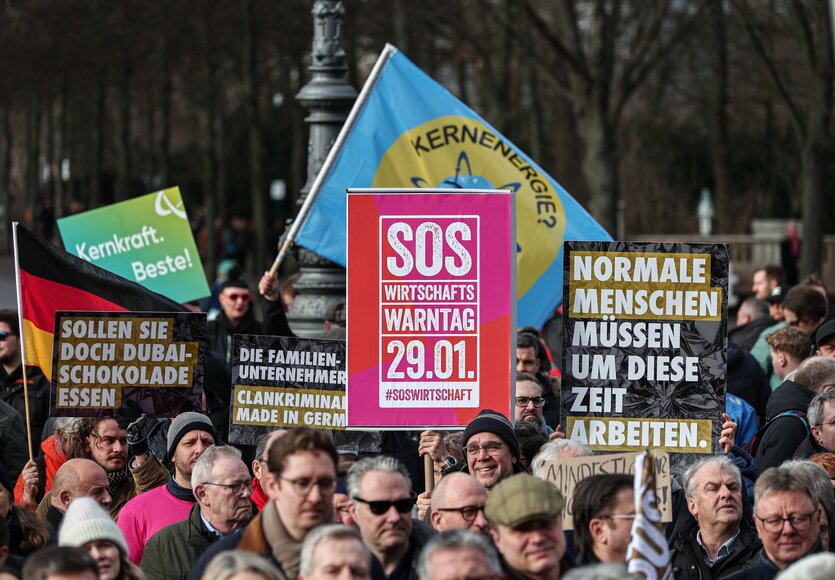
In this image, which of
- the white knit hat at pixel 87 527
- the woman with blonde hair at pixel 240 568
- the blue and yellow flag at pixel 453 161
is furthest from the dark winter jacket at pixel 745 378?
the woman with blonde hair at pixel 240 568

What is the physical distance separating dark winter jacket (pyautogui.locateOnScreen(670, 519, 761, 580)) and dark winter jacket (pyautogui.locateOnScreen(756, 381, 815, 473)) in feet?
3.50

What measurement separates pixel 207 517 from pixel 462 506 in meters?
1.17

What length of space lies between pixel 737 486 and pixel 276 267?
140 inches

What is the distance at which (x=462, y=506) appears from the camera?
21.0 feet

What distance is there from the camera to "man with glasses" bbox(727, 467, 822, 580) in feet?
20.8

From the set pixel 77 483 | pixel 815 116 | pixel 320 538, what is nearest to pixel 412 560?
pixel 320 538

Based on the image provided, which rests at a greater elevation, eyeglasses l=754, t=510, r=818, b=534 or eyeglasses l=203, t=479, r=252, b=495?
eyeglasses l=203, t=479, r=252, b=495

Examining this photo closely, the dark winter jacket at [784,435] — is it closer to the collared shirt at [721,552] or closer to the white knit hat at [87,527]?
the collared shirt at [721,552]

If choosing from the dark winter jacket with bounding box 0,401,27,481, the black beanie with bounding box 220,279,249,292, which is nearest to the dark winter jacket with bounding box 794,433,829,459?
the dark winter jacket with bounding box 0,401,27,481

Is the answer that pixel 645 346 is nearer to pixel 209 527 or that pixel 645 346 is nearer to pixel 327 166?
pixel 209 527

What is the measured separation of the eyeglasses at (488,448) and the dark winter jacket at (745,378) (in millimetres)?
3394

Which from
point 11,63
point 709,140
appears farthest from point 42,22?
point 709,140

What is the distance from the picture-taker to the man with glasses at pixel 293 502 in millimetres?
5496

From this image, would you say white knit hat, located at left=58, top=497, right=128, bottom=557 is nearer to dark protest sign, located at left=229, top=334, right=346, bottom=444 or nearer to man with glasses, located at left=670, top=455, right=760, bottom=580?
man with glasses, located at left=670, top=455, right=760, bottom=580
